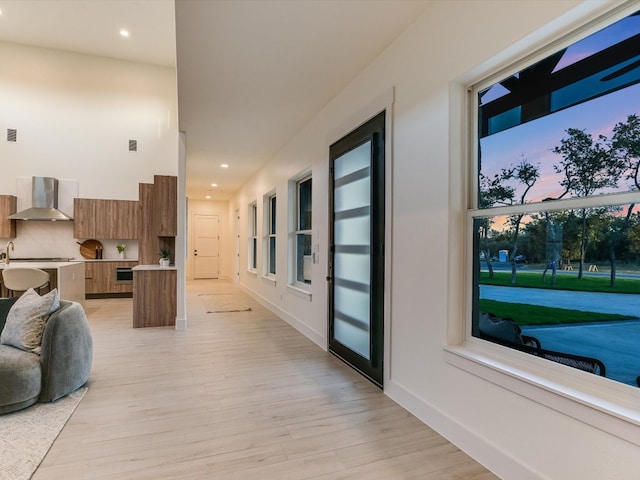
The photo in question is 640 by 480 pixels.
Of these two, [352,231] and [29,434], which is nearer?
[29,434]

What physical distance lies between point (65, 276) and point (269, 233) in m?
3.48

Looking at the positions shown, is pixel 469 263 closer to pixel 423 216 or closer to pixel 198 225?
pixel 423 216

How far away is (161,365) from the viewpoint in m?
3.50

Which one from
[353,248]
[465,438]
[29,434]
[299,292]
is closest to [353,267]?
[353,248]

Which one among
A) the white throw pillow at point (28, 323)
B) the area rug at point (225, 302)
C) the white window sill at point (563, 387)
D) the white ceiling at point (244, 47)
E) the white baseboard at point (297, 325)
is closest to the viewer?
the white window sill at point (563, 387)

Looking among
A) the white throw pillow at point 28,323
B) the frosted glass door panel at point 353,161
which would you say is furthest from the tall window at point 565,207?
the white throw pillow at point 28,323

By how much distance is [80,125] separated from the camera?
7.80 m

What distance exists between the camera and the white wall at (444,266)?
157 centimetres

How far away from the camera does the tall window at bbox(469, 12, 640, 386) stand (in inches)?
58.3

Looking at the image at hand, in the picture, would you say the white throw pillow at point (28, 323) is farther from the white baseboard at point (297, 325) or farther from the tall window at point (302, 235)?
the tall window at point (302, 235)

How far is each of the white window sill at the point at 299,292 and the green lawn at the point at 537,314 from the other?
2.81 meters

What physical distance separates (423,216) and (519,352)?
3.29ft

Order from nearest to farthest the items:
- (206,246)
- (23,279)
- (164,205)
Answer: (23,279), (164,205), (206,246)

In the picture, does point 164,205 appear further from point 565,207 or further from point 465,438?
point 565,207
